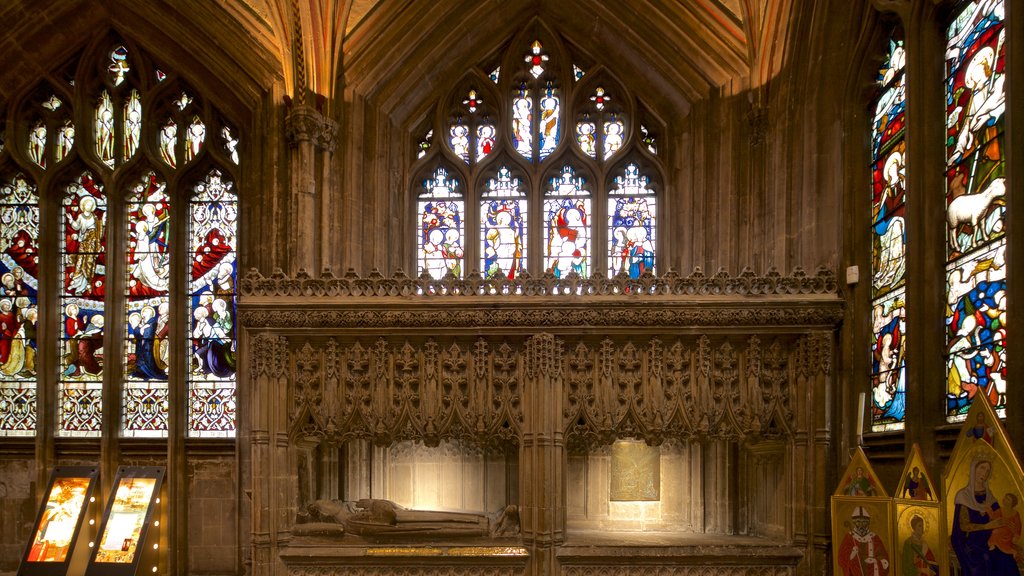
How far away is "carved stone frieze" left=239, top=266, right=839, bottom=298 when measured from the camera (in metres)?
9.10

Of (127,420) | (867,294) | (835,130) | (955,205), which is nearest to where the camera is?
(955,205)

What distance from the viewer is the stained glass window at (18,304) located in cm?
1235

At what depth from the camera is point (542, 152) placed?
A: 12844 millimetres

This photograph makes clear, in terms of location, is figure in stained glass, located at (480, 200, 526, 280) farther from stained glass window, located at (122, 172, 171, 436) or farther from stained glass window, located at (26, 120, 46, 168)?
stained glass window, located at (26, 120, 46, 168)

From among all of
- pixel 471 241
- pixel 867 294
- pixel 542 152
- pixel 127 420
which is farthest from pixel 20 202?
pixel 867 294

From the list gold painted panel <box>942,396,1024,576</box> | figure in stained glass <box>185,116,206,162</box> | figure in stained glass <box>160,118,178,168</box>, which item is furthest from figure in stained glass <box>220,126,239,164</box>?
gold painted panel <box>942,396,1024,576</box>

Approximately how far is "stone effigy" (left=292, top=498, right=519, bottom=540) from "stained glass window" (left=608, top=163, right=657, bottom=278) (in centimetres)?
433

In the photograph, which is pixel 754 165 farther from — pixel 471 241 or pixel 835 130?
pixel 471 241

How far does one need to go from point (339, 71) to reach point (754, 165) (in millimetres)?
5358

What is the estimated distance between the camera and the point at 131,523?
35.4ft

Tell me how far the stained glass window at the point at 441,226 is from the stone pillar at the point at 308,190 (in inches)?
64.9

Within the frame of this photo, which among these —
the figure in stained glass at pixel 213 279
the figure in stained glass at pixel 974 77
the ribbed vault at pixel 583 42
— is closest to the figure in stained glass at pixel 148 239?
the figure in stained glass at pixel 213 279

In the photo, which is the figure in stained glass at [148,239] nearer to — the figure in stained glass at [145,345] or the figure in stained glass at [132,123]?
the figure in stained glass at [145,345]

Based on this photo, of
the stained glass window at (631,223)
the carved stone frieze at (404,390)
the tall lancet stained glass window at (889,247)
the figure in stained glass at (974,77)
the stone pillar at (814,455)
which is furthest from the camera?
the stained glass window at (631,223)
